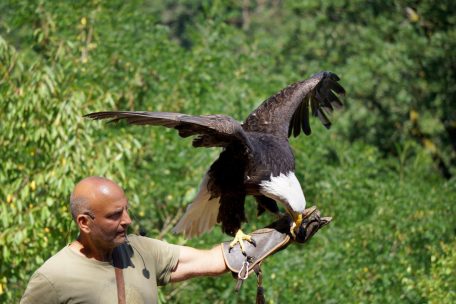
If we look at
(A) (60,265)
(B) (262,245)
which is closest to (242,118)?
(B) (262,245)

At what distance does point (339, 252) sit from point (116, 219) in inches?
194

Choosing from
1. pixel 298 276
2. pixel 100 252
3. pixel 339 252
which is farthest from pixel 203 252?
pixel 339 252

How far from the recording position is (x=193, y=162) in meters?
8.45

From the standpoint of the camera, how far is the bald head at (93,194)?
326 cm

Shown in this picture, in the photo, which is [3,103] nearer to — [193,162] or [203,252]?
[193,162]

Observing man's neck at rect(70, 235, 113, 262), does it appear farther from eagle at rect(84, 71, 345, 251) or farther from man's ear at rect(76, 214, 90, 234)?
eagle at rect(84, 71, 345, 251)

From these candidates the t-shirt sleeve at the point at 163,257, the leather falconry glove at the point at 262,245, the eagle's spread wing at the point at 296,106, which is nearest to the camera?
the t-shirt sleeve at the point at 163,257

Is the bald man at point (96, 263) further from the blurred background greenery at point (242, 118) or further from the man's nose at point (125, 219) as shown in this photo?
the blurred background greenery at point (242, 118)

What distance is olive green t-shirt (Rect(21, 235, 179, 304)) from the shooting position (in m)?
3.25

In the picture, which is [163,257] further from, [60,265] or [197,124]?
[197,124]

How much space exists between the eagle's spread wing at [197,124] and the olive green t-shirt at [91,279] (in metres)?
0.78

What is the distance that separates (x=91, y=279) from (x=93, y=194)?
29 cm

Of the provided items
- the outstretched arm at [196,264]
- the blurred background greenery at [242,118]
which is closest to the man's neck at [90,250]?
the outstretched arm at [196,264]

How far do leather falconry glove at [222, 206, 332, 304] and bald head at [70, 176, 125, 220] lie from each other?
73 centimetres
